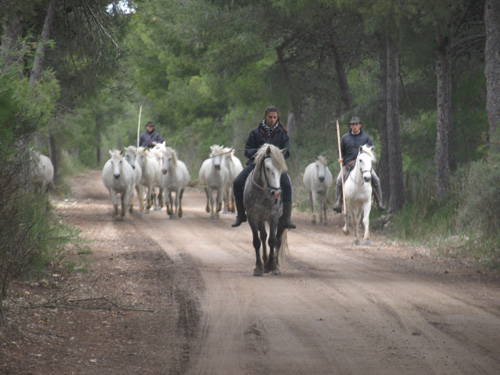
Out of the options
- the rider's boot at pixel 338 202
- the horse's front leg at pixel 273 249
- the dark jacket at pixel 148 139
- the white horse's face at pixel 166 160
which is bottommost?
the horse's front leg at pixel 273 249

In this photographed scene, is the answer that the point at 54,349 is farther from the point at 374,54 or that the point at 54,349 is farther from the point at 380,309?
the point at 374,54

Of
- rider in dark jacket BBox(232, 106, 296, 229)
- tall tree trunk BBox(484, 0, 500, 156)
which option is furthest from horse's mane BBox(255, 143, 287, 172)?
tall tree trunk BBox(484, 0, 500, 156)

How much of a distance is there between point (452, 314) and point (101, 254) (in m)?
7.23

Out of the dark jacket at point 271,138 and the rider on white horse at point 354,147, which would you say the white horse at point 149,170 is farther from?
the dark jacket at point 271,138

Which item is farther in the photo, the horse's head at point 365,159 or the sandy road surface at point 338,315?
the horse's head at point 365,159

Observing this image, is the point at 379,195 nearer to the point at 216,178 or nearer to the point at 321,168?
the point at 321,168

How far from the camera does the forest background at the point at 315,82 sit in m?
10.8

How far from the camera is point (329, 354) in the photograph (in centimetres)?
632

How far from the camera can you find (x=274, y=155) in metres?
10.3

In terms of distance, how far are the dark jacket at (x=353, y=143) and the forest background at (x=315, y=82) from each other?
2395 millimetres

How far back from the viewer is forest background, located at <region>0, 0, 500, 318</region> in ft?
35.3

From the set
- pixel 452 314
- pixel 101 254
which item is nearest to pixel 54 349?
pixel 452 314

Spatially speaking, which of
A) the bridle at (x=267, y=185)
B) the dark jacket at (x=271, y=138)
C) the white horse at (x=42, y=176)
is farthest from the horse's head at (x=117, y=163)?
the bridle at (x=267, y=185)

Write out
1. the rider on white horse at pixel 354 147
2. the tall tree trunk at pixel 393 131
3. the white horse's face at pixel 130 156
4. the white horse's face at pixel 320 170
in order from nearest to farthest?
1. the rider on white horse at pixel 354 147
2. the tall tree trunk at pixel 393 131
3. the white horse's face at pixel 320 170
4. the white horse's face at pixel 130 156
